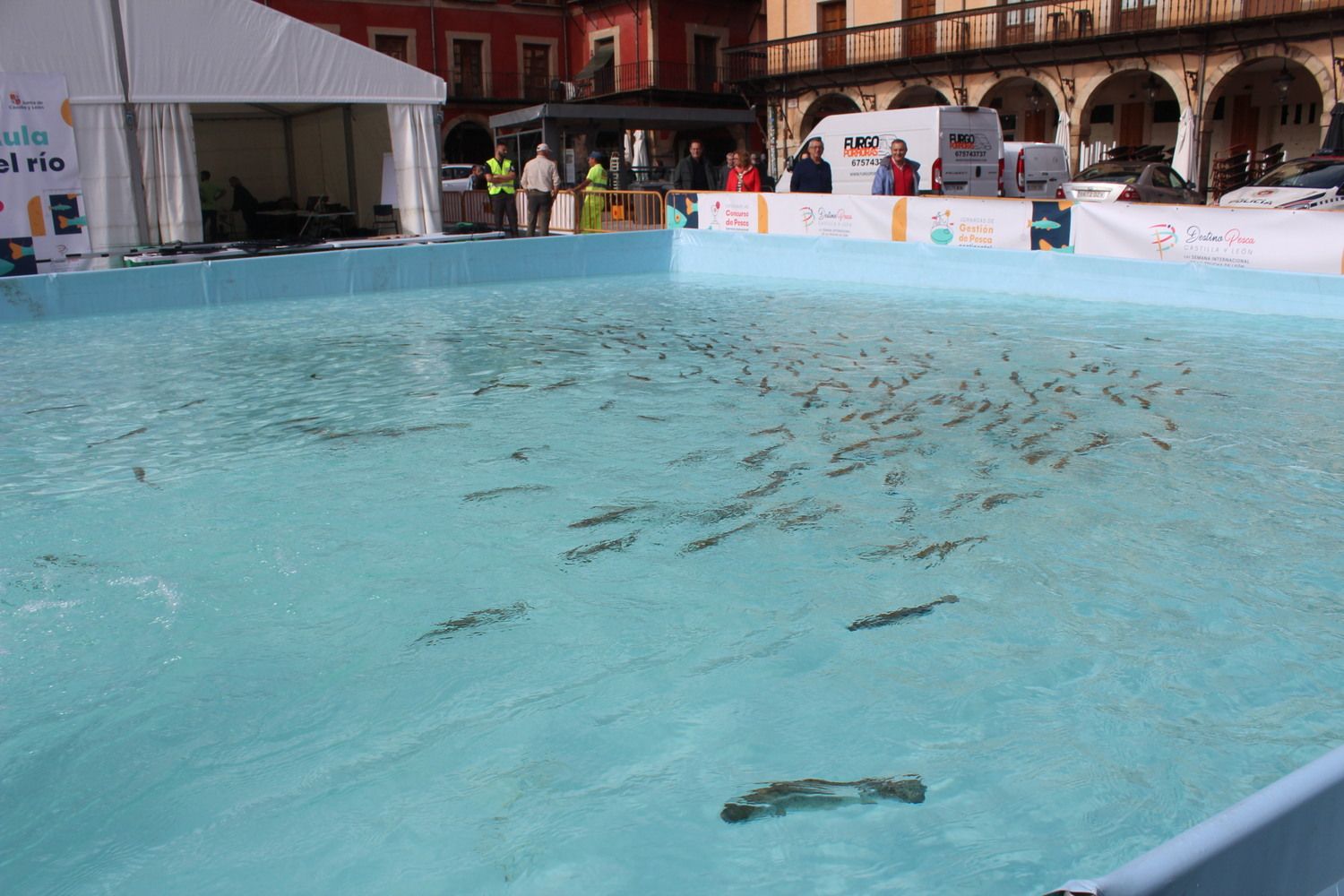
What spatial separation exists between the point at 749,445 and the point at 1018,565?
1949 mm

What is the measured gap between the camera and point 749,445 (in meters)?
5.75

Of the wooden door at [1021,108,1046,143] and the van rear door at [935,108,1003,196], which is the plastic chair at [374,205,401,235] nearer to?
the van rear door at [935,108,1003,196]

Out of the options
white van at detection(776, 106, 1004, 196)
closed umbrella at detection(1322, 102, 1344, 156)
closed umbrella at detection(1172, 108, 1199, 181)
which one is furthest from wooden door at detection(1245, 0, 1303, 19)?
white van at detection(776, 106, 1004, 196)

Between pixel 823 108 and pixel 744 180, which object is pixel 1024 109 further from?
pixel 744 180

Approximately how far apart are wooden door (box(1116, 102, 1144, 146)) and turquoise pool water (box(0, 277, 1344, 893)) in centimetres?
2059

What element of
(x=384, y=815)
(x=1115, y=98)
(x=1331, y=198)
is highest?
(x=1115, y=98)

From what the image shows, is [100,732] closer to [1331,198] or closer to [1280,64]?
[1331,198]

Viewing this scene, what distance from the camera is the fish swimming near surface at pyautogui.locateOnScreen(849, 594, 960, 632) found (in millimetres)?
3555

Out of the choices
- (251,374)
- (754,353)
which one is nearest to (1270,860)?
(754,353)

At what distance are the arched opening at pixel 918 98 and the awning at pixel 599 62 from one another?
36.5ft

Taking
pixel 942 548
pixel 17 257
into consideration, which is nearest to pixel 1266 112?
pixel 17 257

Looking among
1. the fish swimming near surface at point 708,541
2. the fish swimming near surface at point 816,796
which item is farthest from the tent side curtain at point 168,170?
the fish swimming near surface at point 816,796

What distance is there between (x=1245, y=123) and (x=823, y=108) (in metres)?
10.4

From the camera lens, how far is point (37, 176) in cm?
1266
